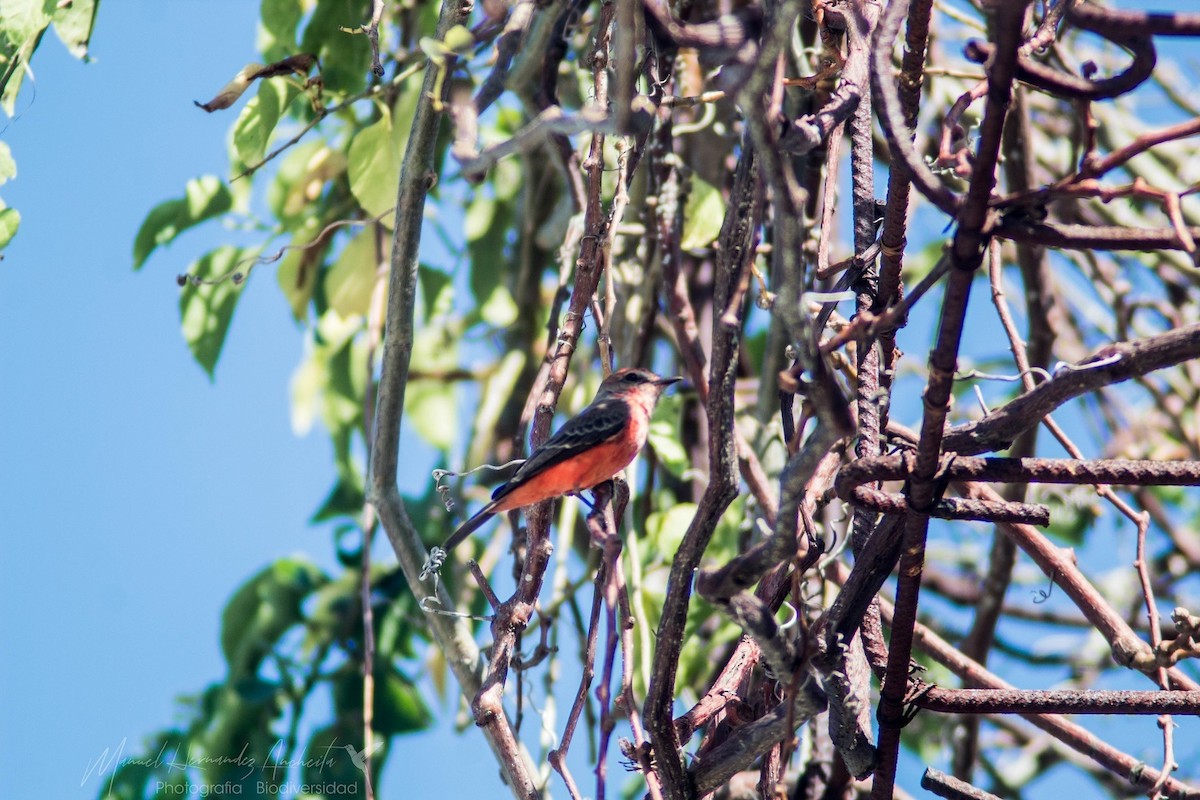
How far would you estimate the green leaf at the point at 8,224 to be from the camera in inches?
105

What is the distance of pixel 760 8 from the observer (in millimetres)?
1959

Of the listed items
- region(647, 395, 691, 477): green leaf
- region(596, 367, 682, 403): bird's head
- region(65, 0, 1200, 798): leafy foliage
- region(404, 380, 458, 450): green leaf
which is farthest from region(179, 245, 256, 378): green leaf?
region(647, 395, 691, 477): green leaf

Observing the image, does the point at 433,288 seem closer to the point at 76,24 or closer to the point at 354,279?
the point at 354,279

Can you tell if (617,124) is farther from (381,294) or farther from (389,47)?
(389,47)

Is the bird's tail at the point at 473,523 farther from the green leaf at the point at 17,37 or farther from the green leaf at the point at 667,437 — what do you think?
the green leaf at the point at 17,37

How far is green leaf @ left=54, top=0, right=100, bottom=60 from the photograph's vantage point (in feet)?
9.78

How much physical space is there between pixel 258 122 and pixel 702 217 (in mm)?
1462

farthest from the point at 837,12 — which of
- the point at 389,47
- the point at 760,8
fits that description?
the point at 389,47

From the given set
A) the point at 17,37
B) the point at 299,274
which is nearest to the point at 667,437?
the point at 299,274

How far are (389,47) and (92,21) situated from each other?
5.23 feet

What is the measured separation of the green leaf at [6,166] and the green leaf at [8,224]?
0.08m

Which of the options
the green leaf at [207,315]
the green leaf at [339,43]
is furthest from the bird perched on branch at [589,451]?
the green leaf at [339,43]

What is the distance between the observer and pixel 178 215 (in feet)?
12.5

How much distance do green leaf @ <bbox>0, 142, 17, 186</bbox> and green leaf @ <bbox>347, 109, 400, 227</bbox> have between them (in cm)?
95
